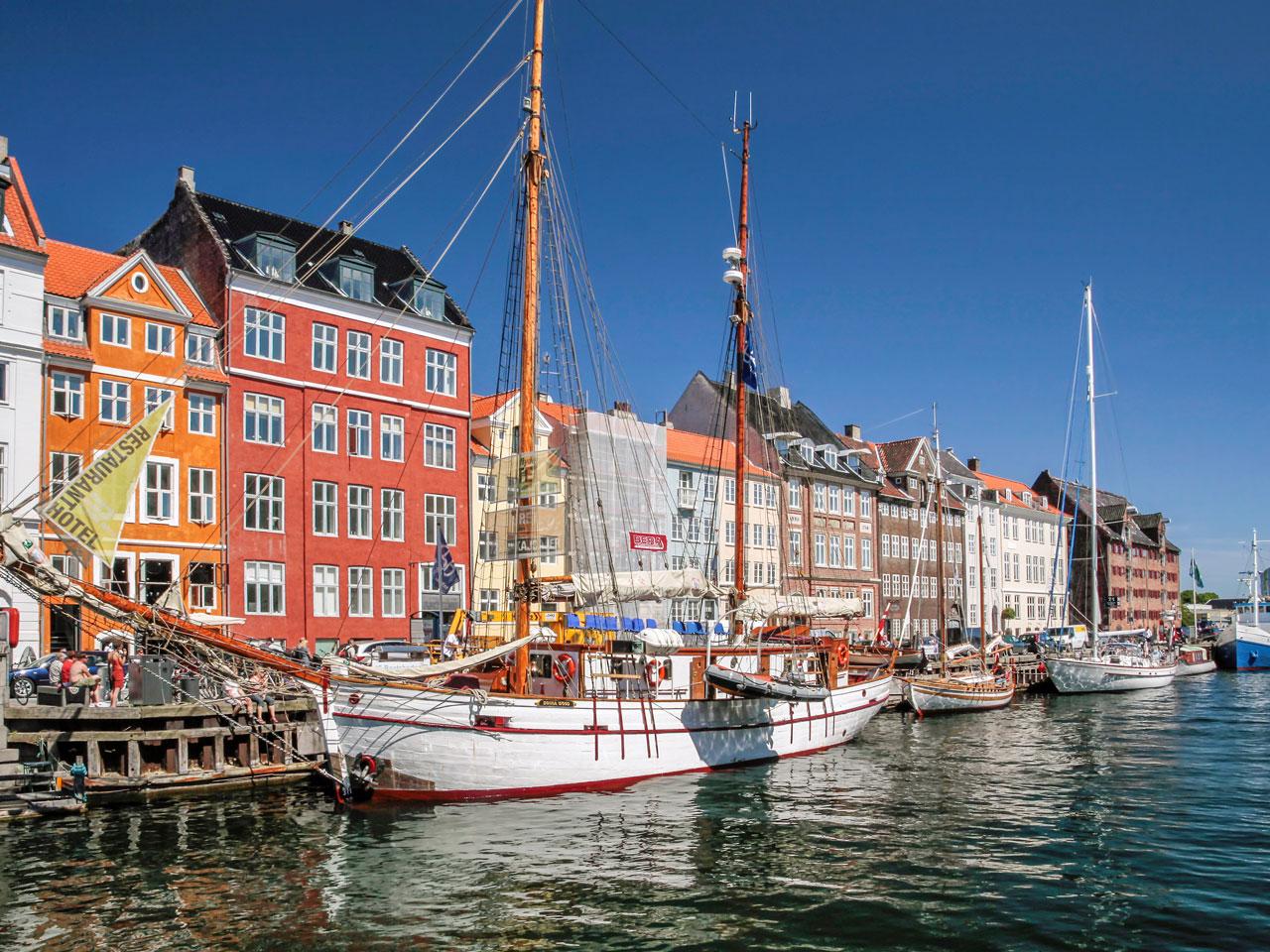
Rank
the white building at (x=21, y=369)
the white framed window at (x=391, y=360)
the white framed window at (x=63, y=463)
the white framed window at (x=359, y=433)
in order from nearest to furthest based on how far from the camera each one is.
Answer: the white building at (x=21, y=369), the white framed window at (x=63, y=463), the white framed window at (x=359, y=433), the white framed window at (x=391, y=360)

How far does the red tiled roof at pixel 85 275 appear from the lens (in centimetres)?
4128

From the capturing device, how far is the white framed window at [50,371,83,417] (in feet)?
130

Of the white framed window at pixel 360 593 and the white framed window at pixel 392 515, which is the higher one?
the white framed window at pixel 392 515

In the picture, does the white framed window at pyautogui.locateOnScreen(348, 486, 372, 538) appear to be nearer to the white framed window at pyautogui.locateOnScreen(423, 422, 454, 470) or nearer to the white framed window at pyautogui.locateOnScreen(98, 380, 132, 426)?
the white framed window at pyautogui.locateOnScreen(423, 422, 454, 470)

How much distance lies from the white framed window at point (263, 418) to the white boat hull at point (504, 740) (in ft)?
74.6

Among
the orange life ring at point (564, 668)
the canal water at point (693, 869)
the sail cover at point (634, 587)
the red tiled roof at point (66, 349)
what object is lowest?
the canal water at point (693, 869)

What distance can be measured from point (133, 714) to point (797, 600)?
21.7m

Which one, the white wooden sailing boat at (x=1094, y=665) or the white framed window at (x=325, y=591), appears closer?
the white framed window at (x=325, y=591)

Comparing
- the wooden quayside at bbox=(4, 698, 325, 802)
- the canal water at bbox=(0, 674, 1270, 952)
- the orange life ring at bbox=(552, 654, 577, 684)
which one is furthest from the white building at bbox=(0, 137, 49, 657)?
the orange life ring at bbox=(552, 654, 577, 684)

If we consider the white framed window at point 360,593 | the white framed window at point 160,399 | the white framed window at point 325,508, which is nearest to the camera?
the white framed window at point 160,399

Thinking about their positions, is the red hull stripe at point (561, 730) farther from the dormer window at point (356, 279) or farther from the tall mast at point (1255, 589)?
the tall mast at point (1255, 589)

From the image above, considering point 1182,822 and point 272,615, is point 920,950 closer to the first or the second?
point 1182,822

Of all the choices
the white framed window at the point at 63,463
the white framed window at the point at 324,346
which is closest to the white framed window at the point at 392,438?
the white framed window at the point at 324,346

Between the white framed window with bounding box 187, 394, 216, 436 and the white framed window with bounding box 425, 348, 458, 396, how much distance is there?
35.3 ft
